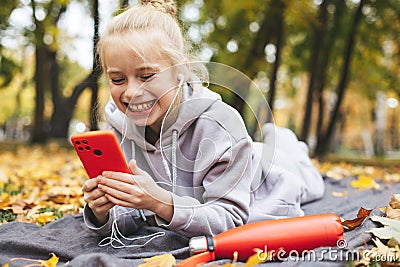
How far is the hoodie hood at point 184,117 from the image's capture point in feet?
6.02

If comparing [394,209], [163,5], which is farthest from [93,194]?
[394,209]

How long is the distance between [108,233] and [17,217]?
66cm

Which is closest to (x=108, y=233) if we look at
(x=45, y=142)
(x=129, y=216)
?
(x=129, y=216)

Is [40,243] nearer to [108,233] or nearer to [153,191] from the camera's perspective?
[108,233]

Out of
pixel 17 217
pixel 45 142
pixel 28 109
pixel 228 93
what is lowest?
pixel 28 109

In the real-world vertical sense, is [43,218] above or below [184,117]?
below

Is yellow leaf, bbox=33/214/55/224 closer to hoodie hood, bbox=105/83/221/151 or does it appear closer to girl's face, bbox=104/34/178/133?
hoodie hood, bbox=105/83/221/151

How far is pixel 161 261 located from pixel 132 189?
10.1 inches

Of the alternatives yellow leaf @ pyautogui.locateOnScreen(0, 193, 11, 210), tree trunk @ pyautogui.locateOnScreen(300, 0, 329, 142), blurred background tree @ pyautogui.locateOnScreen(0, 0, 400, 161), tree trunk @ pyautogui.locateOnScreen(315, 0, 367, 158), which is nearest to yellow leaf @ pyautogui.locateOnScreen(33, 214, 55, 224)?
yellow leaf @ pyautogui.locateOnScreen(0, 193, 11, 210)

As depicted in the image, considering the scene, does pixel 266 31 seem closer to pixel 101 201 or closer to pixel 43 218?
pixel 43 218

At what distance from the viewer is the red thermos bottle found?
1569 millimetres

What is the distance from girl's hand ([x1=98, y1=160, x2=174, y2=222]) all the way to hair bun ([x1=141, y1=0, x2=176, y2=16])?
77 centimetres

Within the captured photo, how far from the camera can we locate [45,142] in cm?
874

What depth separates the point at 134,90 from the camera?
169 centimetres
